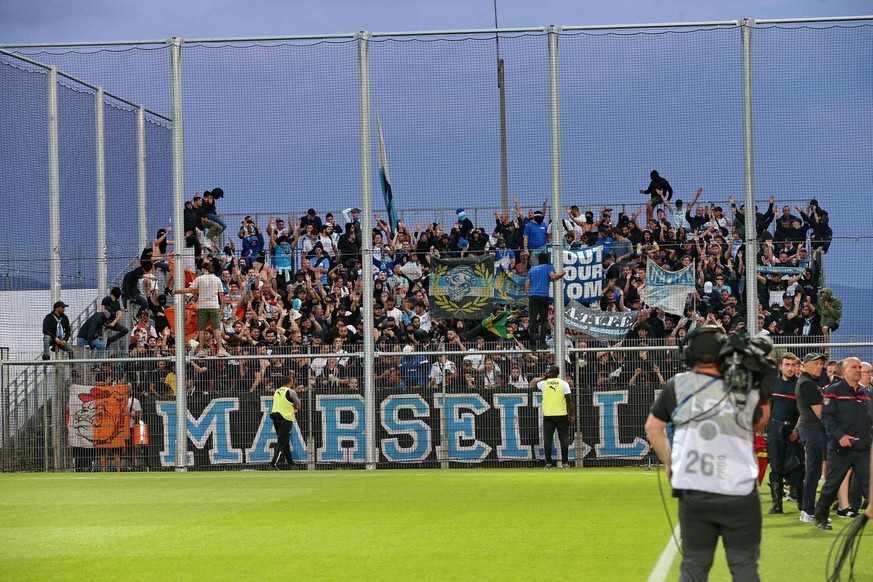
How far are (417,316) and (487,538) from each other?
14.7 m

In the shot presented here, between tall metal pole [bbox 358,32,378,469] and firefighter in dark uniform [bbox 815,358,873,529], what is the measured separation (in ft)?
45.9

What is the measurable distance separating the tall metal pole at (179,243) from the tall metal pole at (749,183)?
41.2 ft

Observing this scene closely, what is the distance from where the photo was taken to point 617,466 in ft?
87.7

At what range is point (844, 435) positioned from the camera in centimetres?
1421

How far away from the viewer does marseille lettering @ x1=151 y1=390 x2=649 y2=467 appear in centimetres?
2680

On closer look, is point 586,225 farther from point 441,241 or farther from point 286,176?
point 286,176

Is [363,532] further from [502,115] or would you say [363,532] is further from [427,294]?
[502,115]

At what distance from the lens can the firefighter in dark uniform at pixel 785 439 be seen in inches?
651

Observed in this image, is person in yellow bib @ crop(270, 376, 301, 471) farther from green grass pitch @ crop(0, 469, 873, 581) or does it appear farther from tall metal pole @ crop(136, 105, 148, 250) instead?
tall metal pole @ crop(136, 105, 148, 250)

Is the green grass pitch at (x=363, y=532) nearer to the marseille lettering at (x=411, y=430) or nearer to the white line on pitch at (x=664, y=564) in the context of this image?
the white line on pitch at (x=664, y=564)

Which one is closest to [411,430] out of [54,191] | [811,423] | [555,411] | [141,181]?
[555,411]

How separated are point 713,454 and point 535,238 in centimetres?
2051

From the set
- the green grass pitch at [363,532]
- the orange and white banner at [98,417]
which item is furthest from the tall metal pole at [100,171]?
the green grass pitch at [363,532]

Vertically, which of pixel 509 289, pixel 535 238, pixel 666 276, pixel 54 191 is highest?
pixel 54 191
